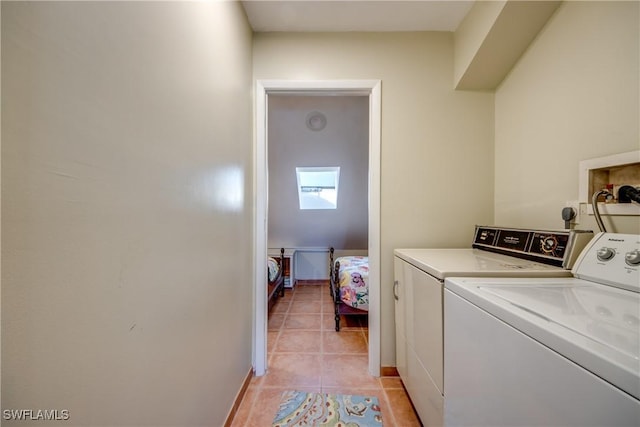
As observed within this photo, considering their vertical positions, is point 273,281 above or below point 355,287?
below

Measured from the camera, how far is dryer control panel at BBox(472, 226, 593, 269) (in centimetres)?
101

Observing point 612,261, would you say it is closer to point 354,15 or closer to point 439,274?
point 439,274

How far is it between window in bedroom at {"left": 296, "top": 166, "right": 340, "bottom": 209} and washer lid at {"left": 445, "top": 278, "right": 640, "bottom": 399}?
10.6 feet

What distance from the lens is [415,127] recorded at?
1.73 metres

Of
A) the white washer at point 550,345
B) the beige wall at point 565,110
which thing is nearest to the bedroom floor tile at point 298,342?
the white washer at point 550,345

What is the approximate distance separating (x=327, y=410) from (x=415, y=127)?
193 cm

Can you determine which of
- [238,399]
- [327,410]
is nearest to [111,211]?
[238,399]

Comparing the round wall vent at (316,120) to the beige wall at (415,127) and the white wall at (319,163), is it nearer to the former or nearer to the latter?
the white wall at (319,163)

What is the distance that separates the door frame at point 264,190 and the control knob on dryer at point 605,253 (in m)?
1.03

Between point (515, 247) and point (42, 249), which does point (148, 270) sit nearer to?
point (42, 249)

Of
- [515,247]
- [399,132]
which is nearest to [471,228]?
[515,247]

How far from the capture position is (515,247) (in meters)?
1.29

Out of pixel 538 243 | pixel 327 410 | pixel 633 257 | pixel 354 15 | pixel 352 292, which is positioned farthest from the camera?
pixel 352 292

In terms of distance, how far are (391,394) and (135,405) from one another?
1479mm
